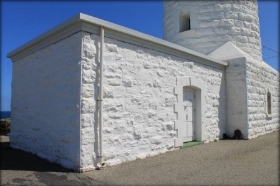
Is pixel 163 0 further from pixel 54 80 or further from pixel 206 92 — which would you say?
pixel 54 80

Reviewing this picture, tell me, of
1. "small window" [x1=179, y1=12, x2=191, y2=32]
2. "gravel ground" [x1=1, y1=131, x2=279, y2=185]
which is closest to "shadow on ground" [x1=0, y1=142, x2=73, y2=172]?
"gravel ground" [x1=1, y1=131, x2=279, y2=185]

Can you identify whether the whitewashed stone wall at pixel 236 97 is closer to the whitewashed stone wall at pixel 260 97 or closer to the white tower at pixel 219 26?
the whitewashed stone wall at pixel 260 97

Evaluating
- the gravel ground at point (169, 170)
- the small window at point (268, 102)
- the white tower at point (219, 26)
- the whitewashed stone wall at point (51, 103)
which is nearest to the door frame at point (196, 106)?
the gravel ground at point (169, 170)

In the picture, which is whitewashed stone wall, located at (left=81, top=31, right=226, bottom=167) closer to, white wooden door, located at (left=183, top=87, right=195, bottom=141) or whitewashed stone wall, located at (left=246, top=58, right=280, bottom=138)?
white wooden door, located at (left=183, top=87, right=195, bottom=141)

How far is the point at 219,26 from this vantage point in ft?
36.0

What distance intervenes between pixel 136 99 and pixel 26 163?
287 cm

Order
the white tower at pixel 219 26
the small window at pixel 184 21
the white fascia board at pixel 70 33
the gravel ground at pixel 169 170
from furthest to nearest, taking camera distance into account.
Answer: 1. the small window at pixel 184 21
2. the white tower at pixel 219 26
3. the white fascia board at pixel 70 33
4. the gravel ground at pixel 169 170

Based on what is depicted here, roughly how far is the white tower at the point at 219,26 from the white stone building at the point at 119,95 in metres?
0.71

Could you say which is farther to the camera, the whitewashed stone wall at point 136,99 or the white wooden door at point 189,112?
the white wooden door at point 189,112

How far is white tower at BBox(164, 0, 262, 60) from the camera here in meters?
11.0

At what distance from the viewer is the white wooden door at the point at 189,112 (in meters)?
8.00

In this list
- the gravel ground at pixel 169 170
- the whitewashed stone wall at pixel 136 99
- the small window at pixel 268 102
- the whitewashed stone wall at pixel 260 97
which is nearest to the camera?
the gravel ground at pixel 169 170

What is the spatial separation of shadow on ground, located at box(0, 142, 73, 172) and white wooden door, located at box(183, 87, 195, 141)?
4.12m

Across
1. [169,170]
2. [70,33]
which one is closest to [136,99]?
[169,170]
